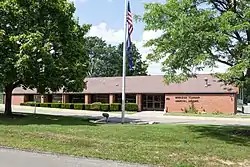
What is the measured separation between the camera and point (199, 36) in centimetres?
1424

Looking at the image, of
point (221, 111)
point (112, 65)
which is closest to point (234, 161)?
point (221, 111)

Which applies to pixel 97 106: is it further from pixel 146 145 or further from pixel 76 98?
pixel 146 145

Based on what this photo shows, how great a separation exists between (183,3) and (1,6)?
12844mm

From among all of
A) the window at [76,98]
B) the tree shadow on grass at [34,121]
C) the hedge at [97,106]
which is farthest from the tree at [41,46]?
the window at [76,98]

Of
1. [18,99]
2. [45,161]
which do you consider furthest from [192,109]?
[45,161]

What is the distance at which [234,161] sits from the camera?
1112 cm

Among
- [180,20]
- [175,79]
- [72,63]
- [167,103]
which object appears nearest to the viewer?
[180,20]

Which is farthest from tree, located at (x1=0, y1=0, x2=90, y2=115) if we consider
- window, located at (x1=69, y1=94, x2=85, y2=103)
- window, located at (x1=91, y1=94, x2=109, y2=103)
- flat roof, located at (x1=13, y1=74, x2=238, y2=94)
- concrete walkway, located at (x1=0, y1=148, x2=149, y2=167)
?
window, located at (x1=69, y1=94, x2=85, y2=103)

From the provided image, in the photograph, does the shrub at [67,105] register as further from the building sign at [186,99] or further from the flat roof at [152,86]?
the building sign at [186,99]

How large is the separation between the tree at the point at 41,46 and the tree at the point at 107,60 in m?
A: 62.2

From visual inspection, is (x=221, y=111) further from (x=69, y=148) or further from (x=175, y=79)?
(x=69, y=148)

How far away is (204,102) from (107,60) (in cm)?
5250

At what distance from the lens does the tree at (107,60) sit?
302 feet

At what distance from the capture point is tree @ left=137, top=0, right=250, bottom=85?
14359 mm
